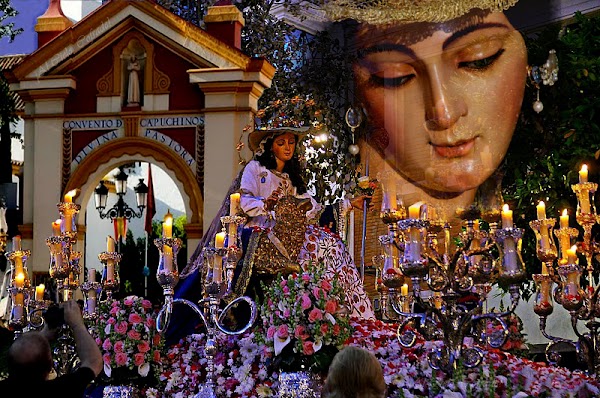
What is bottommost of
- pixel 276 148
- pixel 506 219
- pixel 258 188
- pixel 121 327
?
pixel 121 327

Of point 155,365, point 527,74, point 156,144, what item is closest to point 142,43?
point 156,144

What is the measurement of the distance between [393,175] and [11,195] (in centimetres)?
579

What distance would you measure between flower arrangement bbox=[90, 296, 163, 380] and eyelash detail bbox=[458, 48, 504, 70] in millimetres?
6811

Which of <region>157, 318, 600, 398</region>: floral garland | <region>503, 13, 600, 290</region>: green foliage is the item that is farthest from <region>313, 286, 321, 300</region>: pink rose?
<region>503, 13, 600, 290</region>: green foliage

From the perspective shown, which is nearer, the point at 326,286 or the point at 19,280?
the point at 326,286

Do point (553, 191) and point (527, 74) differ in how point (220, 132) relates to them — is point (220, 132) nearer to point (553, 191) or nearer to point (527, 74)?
point (527, 74)

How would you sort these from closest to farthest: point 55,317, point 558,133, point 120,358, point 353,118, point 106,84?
point 55,317 < point 120,358 < point 558,133 < point 353,118 < point 106,84

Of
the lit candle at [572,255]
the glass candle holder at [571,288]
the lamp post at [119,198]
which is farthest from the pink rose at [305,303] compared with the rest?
the lamp post at [119,198]

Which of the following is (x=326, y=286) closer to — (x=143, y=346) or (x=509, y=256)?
(x=509, y=256)

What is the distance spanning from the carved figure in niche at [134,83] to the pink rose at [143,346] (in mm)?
7626

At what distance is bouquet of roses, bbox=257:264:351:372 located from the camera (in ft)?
22.7

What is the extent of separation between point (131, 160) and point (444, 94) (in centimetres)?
397

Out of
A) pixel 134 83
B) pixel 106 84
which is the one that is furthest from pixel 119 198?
pixel 134 83

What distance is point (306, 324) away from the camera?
695 cm
